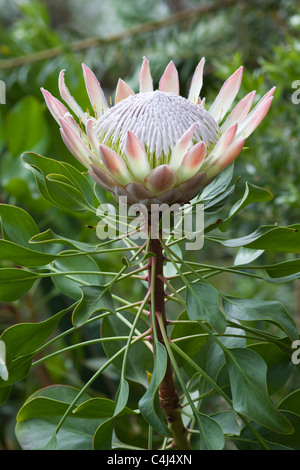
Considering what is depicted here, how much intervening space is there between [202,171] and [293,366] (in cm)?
28

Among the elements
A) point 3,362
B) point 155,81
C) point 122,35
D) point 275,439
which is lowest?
point 275,439

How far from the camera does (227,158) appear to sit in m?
0.48

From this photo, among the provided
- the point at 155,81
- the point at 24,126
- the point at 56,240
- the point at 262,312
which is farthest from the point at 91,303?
the point at 155,81

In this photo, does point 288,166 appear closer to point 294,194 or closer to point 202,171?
point 294,194

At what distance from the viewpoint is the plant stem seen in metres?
0.54

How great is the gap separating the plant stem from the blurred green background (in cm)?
42

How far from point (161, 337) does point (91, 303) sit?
109 millimetres

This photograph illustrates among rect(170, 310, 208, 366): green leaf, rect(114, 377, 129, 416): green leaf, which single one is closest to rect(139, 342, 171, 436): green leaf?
rect(114, 377, 129, 416): green leaf

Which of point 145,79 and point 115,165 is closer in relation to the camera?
point 115,165

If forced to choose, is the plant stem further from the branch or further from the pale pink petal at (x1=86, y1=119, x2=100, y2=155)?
the branch

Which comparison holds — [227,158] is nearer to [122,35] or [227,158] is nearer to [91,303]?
[91,303]

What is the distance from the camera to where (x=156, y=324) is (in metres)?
0.55

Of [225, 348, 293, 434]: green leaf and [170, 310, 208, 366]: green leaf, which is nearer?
[225, 348, 293, 434]: green leaf
